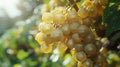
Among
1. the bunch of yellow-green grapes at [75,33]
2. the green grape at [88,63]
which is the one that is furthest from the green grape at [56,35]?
the green grape at [88,63]

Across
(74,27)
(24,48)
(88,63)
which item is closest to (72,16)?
(74,27)

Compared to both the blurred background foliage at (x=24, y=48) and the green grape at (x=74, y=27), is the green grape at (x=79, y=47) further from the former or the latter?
the blurred background foliage at (x=24, y=48)

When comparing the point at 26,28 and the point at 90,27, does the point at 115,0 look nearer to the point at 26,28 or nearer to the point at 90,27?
the point at 90,27

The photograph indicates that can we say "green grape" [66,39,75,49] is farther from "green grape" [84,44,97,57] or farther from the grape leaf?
the grape leaf

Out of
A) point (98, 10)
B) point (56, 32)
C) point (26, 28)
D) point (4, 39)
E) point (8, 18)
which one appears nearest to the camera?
point (56, 32)

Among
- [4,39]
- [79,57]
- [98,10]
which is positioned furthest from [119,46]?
[4,39]

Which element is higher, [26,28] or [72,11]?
[26,28]
